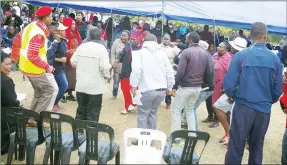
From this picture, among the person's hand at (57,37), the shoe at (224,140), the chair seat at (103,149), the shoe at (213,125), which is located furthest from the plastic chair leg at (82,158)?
Answer: the shoe at (213,125)

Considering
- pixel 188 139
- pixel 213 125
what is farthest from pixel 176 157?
pixel 213 125

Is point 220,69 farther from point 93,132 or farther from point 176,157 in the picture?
point 93,132

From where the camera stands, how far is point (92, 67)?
491 centimetres

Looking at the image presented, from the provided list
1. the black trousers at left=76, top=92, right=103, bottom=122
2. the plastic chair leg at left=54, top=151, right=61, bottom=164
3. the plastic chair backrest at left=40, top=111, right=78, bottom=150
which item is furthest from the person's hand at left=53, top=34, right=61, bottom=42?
the plastic chair leg at left=54, top=151, right=61, bottom=164

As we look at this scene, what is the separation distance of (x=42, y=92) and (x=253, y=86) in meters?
3.18

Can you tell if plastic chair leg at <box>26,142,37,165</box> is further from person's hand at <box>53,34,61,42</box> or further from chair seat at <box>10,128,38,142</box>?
person's hand at <box>53,34,61,42</box>

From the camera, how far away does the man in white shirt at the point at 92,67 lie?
486 cm

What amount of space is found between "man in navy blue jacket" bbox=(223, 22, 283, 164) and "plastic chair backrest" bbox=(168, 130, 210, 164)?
0.50 metres

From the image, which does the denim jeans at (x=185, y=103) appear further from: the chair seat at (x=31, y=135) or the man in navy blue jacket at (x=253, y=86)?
the chair seat at (x=31, y=135)

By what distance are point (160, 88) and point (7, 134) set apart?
2.12 m

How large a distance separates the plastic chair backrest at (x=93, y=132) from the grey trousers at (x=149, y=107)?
4.68ft

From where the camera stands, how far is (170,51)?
712cm

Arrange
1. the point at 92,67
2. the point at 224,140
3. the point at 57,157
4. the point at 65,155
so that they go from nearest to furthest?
the point at 65,155, the point at 57,157, the point at 92,67, the point at 224,140

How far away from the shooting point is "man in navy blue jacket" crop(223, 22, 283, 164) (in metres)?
3.53
